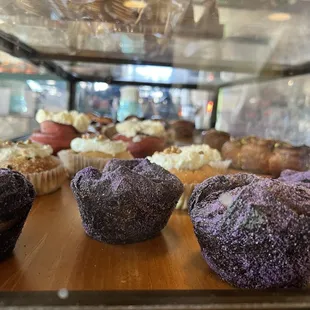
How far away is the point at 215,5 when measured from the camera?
1405mm

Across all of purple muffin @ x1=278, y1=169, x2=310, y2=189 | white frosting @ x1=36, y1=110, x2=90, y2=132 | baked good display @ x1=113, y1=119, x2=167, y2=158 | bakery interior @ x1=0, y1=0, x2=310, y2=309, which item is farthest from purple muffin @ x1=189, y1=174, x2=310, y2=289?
white frosting @ x1=36, y1=110, x2=90, y2=132

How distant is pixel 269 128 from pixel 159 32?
40.9 inches

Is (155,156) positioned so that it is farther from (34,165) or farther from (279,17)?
(279,17)

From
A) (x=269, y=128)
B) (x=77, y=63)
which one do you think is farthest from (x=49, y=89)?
(x=269, y=128)

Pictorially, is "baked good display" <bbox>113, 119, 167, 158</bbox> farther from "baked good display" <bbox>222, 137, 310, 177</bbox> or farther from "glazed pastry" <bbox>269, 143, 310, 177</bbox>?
"glazed pastry" <bbox>269, 143, 310, 177</bbox>

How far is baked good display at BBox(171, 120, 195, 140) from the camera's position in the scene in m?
2.59

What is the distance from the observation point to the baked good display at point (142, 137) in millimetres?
1873

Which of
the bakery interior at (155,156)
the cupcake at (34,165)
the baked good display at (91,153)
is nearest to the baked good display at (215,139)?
the bakery interior at (155,156)

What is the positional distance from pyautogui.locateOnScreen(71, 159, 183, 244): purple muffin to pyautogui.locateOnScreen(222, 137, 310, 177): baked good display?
768mm

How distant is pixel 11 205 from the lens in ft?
2.52

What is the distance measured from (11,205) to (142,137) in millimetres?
1261

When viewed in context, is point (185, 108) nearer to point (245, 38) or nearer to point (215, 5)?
point (245, 38)

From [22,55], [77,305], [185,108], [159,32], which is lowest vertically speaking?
[77,305]

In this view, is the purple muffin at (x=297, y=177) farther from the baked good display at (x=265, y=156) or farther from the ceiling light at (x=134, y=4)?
the ceiling light at (x=134, y=4)
